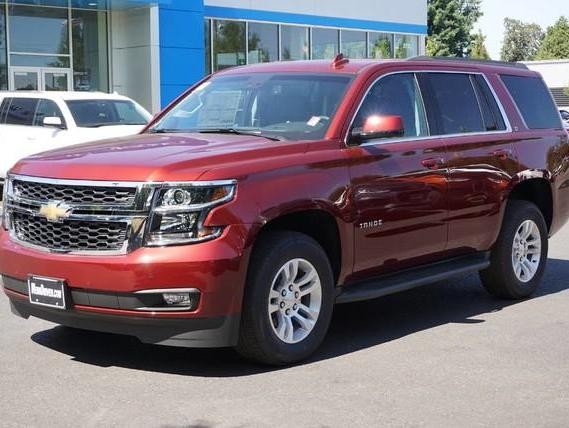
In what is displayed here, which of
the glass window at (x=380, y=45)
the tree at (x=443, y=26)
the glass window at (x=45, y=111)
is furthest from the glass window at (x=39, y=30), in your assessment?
the tree at (x=443, y=26)

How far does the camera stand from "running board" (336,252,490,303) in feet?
19.4

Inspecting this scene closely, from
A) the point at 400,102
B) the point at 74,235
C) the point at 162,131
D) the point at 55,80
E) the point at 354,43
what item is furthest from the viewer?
the point at 354,43

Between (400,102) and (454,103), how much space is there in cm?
69

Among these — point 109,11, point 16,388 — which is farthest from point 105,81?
point 16,388

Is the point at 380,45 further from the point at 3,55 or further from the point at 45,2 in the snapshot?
the point at 3,55

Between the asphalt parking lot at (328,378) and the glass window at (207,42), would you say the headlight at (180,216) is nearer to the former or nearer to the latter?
the asphalt parking lot at (328,378)

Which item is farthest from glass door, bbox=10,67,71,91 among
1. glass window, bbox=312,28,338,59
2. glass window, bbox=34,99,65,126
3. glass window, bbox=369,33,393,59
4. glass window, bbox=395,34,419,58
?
glass window, bbox=395,34,419,58

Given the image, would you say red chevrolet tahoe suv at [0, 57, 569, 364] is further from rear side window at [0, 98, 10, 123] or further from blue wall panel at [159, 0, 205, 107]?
blue wall panel at [159, 0, 205, 107]

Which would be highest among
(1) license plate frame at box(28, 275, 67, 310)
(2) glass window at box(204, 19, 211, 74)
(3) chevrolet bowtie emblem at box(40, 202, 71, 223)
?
(2) glass window at box(204, 19, 211, 74)

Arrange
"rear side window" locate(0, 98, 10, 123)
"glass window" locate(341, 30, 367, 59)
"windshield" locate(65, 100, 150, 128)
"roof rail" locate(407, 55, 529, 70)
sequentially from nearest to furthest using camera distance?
"roof rail" locate(407, 55, 529, 70) < "windshield" locate(65, 100, 150, 128) < "rear side window" locate(0, 98, 10, 123) < "glass window" locate(341, 30, 367, 59)

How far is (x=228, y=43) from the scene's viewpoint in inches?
1128

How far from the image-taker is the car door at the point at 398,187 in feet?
19.3

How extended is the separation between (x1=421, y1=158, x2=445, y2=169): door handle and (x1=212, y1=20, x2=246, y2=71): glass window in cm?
2257

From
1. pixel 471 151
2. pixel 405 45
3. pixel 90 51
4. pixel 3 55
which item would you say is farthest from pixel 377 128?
pixel 405 45
